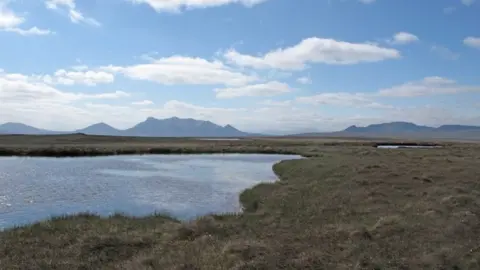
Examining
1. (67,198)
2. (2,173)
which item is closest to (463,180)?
(67,198)

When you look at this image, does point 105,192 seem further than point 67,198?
Yes

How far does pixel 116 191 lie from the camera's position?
33688 mm

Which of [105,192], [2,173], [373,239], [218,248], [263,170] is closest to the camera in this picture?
[218,248]

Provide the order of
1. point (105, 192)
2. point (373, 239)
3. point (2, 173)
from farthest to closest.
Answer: point (2, 173) < point (105, 192) < point (373, 239)

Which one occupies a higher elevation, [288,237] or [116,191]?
[288,237]

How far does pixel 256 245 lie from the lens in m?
14.2

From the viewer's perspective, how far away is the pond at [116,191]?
26.0 metres

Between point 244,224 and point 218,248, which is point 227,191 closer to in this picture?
point 244,224

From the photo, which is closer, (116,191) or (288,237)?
(288,237)

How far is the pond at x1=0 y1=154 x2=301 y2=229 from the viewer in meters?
26.0

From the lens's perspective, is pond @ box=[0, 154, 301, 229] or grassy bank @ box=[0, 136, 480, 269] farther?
pond @ box=[0, 154, 301, 229]

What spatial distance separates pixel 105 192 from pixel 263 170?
78.9 feet

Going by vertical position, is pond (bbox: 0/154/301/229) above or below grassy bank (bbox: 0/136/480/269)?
below

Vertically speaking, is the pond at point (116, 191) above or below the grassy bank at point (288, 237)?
below
